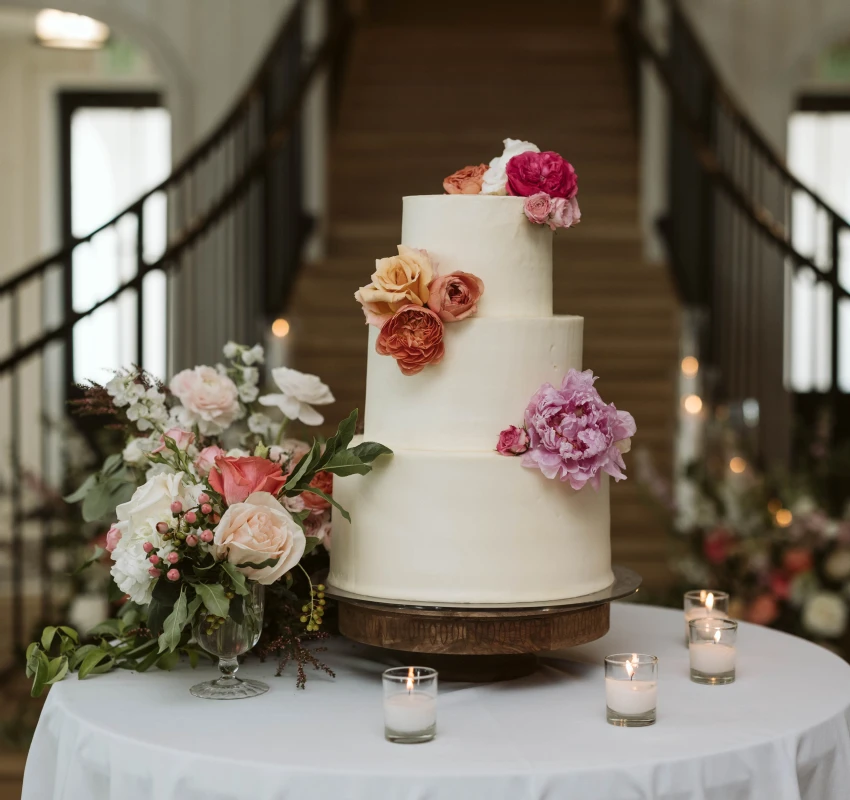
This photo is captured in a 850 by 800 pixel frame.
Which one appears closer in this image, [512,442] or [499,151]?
[512,442]

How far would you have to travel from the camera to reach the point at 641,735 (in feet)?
6.08

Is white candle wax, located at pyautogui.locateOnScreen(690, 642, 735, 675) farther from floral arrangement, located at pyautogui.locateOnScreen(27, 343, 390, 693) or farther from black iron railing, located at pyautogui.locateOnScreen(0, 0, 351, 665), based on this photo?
black iron railing, located at pyautogui.locateOnScreen(0, 0, 351, 665)

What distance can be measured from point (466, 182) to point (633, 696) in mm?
982

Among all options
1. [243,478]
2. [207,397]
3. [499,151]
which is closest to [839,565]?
[207,397]

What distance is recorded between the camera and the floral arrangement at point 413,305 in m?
2.09

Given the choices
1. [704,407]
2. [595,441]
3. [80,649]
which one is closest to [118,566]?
[80,649]

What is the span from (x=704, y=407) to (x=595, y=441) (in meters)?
3.53

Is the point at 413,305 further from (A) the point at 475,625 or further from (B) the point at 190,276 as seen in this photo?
(B) the point at 190,276

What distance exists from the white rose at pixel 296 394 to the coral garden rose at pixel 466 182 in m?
0.44

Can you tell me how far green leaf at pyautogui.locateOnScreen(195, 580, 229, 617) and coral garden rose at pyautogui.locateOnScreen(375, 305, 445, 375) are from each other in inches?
19.4

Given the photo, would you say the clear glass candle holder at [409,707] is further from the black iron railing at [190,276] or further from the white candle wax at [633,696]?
the black iron railing at [190,276]

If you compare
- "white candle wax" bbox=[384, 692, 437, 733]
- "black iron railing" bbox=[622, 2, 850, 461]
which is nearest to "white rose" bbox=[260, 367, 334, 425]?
"white candle wax" bbox=[384, 692, 437, 733]

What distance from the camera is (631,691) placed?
6.18ft

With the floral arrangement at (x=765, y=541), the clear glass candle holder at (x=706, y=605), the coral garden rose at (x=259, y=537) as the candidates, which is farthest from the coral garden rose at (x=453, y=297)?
the floral arrangement at (x=765, y=541)
